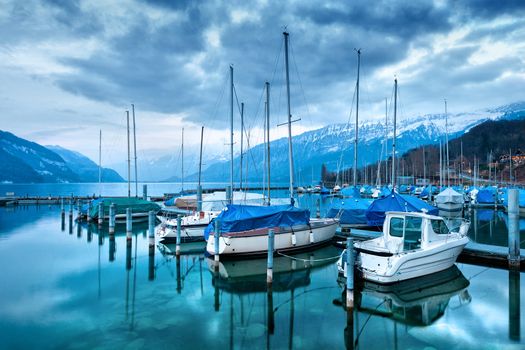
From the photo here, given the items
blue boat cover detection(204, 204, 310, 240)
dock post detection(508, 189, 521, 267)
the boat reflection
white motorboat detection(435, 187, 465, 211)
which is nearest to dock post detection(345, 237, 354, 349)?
the boat reflection

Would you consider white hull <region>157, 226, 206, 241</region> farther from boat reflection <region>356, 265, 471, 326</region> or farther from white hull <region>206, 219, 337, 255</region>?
boat reflection <region>356, 265, 471, 326</region>

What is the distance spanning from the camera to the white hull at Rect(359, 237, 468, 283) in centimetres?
1349

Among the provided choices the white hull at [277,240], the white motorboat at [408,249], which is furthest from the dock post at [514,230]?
the white hull at [277,240]

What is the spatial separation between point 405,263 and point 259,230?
8012mm

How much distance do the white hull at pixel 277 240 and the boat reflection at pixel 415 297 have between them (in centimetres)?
628

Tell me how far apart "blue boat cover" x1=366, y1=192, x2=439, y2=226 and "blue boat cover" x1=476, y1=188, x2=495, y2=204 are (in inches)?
1558

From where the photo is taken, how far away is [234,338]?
33.0 ft

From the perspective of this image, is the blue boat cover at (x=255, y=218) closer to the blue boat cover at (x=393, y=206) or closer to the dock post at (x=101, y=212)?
the blue boat cover at (x=393, y=206)

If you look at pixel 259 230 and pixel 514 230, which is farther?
pixel 259 230

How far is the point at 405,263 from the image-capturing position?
1370 centimetres

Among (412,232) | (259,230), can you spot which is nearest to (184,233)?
(259,230)

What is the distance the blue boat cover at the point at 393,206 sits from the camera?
22061 mm

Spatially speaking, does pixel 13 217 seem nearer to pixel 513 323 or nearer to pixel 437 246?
pixel 437 246

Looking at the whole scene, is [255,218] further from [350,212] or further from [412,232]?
[350,212]
